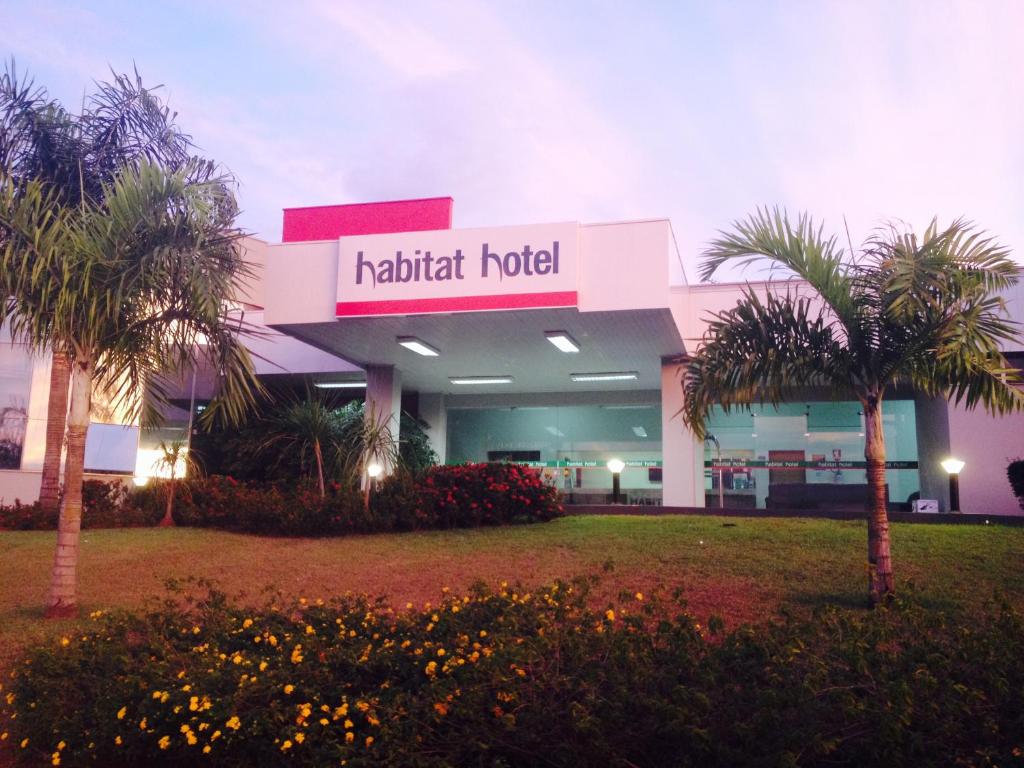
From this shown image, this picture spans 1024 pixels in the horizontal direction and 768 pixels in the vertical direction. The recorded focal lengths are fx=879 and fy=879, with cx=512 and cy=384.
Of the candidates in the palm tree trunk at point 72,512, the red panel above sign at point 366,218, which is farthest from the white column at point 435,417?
the palm tree trunk at point 72,512

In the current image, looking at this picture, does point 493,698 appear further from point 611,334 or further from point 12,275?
point 611,334

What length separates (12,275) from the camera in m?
8.12

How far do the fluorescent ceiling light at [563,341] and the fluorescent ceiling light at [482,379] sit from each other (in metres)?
3.79

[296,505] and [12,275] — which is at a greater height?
[12,275]

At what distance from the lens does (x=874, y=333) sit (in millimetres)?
8086

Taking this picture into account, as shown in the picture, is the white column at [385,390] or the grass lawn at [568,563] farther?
the white column at [385,390]

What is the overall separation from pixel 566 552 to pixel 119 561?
5765 mm

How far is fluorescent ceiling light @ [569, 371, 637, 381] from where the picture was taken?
18234 mm

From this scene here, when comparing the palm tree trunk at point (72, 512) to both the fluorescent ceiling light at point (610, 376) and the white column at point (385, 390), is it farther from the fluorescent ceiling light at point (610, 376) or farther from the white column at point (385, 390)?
the fluorescent ceiling light at point (610, 376)

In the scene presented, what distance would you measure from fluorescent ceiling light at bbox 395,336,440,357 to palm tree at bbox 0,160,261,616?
639cm

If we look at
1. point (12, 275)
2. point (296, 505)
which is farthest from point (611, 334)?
point (12, 275)

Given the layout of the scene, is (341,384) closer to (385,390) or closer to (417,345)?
(385,390)

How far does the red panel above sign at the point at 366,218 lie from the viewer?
21.7 m

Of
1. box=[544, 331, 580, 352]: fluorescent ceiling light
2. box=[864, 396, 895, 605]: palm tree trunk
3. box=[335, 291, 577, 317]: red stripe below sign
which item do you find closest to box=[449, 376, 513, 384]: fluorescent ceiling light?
box=[544, 331, 580, 352]: fluorescent ceiling light
